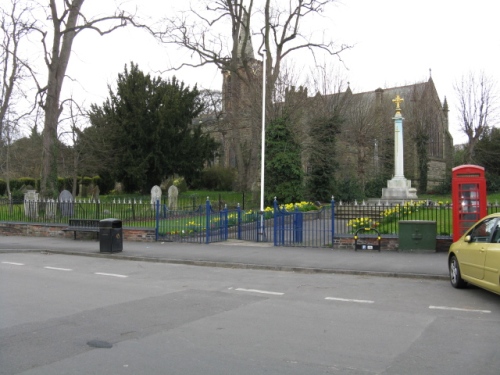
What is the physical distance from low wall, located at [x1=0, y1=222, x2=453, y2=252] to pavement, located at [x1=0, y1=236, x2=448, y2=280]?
0.31 metres

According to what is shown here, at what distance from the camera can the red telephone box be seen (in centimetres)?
1402

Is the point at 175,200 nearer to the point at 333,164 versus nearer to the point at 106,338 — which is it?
the point at 333,164

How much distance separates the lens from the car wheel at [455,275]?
9.89m

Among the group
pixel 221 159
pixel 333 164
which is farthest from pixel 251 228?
pixel 221 159

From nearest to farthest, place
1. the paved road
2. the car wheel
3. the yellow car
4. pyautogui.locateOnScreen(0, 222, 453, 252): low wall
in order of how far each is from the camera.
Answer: the paved road → the yellow car → the car wheel → pyautogui.locateOnScreen(0, 222, 453, 252): low wall

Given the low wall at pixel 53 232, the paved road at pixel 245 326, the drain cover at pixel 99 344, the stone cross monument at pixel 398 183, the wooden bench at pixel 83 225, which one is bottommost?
the drain cover at pixel 99 344

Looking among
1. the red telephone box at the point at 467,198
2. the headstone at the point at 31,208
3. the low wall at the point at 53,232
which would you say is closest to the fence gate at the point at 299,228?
the red telephone box at the point at 467,198

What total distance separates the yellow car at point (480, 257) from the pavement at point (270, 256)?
1.45m

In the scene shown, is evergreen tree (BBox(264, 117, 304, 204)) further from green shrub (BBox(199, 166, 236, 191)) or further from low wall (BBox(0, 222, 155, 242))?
green shrub (BBox(199, 166, 236, 191))

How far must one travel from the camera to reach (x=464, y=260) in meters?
9.47

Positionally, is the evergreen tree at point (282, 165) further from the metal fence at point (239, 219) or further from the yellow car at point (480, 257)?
the yellow car at point (480, 257)

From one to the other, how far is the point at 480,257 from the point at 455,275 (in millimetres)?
1419

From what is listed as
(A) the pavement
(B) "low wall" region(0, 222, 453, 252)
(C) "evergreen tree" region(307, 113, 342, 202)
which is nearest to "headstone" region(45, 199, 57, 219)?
(B) "low wall" region(0, 222, 453, 252)

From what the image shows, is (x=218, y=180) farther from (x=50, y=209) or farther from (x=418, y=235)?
(x=418, y=235)
